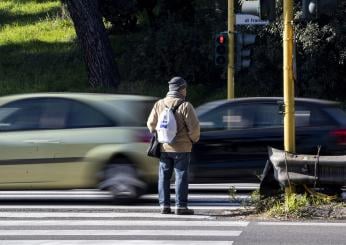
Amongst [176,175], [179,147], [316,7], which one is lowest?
[176,175]

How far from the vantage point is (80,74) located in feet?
115

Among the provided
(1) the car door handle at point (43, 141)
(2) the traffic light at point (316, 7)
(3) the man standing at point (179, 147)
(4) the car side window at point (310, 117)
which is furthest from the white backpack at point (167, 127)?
(4) the car side window at point (310, 117)

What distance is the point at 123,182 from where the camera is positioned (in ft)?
42.2

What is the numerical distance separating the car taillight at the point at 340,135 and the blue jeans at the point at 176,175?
3.23m

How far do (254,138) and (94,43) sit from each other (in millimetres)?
18755

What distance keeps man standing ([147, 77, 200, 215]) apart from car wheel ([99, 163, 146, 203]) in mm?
1001

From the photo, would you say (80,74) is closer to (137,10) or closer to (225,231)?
(137,10)

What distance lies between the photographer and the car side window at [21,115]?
13.3m

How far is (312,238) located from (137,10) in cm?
2856

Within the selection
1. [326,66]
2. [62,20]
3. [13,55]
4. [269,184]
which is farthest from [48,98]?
[62,20]

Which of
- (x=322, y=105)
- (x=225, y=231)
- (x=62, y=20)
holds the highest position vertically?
(x=62, y=20)

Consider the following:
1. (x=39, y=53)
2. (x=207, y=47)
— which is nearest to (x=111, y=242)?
(x=207, y=47)

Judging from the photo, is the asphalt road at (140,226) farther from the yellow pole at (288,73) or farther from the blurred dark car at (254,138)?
the yellow pole at (288,73)

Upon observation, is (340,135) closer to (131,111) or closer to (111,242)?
(131,111)
